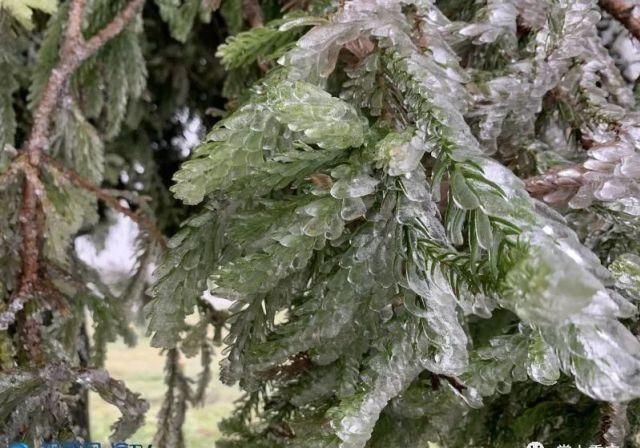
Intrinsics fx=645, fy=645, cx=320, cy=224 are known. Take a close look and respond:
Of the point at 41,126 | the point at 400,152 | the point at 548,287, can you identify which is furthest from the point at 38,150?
the point at 548,287

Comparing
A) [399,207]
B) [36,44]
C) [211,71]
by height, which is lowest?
[211,71]

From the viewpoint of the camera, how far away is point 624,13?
2.49 ft

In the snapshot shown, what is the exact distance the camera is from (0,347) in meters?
0.70

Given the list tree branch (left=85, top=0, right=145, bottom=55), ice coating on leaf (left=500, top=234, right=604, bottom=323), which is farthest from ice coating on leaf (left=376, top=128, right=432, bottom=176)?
tree branch (left=85, top=0, right=145, bottom=55)

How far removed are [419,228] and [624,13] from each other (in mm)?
462

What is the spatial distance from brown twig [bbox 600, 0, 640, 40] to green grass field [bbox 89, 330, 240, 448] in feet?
5.97

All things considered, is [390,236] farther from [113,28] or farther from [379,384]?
[113,28]

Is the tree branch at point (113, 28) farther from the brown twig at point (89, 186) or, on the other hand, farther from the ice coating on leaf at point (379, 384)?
the ice coating on leaf at point (379, 384)

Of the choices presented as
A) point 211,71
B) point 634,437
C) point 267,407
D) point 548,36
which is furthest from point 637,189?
point 211,71

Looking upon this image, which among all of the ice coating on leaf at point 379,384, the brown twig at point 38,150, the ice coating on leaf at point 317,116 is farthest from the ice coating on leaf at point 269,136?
the brown twig at point 38,150

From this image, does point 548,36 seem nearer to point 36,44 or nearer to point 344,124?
point 344,124

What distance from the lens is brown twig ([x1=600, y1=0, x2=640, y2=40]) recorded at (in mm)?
747

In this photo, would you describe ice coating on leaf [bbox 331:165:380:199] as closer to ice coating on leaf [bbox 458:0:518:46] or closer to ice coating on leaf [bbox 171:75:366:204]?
ice coating on leaf [bbox 171:75:366:204]

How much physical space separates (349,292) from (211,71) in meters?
1.02
